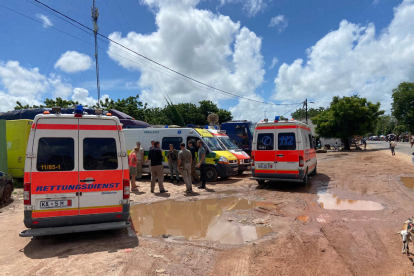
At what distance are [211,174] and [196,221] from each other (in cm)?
532

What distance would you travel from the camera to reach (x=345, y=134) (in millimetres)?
33438

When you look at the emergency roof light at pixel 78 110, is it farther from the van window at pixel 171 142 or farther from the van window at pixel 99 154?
the van window at pixel 171 142

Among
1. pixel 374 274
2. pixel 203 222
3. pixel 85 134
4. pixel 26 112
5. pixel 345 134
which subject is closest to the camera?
pixel 374 274

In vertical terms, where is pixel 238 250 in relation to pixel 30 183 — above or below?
below

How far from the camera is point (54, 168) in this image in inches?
197

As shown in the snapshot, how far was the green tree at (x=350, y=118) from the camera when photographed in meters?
33.0

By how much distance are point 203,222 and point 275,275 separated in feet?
9.13

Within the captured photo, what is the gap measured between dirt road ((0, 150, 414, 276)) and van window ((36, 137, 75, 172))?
4.63 ft

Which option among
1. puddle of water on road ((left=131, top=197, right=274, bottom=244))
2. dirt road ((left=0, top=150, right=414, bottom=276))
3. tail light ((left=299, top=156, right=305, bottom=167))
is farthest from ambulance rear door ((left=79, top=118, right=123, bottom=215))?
tail light ((left=299, top=156, right=305, bottom=167))

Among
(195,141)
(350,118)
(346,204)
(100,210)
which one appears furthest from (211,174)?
(350,118)

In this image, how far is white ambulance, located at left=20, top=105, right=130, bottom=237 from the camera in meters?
4.84

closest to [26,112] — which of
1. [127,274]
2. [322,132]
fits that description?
[127,274]

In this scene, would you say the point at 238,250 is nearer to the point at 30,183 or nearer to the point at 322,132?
the point at 30,183

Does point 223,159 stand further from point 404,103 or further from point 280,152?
point 404,103
